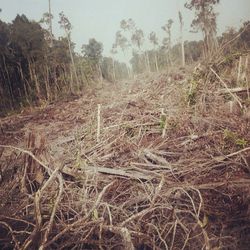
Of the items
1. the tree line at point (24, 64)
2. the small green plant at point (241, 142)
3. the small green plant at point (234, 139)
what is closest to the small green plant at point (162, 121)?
the small green plant at point (234, 139)

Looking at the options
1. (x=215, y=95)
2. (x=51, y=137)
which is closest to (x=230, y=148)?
(x=215, y=95)

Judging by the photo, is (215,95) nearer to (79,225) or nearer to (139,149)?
(139,149)

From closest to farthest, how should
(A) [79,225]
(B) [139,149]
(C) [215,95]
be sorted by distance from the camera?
1. (A) [79,225]
2. (B) [139,149]
3. (C) [215,95]

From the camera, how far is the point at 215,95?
473 centimetres

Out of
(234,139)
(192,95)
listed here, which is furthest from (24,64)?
(234,139)

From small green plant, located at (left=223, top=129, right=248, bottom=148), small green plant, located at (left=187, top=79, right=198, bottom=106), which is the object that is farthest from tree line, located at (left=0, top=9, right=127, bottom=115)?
small green plant, located at (left=223, top=129, right=248, bottom=148)

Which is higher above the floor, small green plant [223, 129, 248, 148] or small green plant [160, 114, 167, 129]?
small green plant [160, 114, 167, 129]

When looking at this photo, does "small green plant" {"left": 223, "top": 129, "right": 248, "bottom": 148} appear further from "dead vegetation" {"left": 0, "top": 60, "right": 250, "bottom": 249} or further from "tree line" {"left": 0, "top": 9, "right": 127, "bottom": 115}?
"tree line" {"left": 0, "top": 9, "right": 127, "bottom": 115}

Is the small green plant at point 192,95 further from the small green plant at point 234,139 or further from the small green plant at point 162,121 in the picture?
the small green plant at point 234,139

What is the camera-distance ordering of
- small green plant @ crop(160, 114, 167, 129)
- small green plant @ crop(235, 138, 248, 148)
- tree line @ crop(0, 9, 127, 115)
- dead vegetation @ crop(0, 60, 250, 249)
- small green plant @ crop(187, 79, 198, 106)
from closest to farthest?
dead vegetation @ crop(0, 60, 250, 249) → small green plant @ crop(235, 138, 248, 148) → small green plant @ crop(160, 114, 167, 129) → small green plant @ crop(187, 79, 198, 106) → tree line @ crop(0, 9, 127, 115)

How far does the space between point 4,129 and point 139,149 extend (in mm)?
4524

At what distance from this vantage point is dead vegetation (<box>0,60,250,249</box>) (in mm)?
2133

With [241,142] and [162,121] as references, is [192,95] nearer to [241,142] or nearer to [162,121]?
[162,121]

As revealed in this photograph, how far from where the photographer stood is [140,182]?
9.39ft
